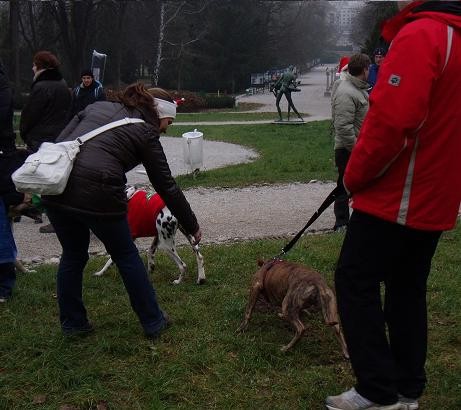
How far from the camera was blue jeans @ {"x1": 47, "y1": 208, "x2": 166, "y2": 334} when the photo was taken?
374 centimetres

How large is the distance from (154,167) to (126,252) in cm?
55

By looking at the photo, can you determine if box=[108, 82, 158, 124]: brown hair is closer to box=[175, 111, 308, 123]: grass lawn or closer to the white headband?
the white headband

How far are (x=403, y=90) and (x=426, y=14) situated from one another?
0.35 metres

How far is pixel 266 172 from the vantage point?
1148 cm

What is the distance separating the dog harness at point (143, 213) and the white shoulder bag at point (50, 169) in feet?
4.88

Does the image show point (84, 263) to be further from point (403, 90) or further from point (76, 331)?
point (403, 90)

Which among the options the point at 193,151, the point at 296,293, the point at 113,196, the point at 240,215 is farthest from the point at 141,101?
the point at 193,151

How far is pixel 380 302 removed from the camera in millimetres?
2949

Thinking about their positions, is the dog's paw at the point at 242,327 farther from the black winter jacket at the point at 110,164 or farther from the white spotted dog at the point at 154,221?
the white spotted dog at the point at 154,221

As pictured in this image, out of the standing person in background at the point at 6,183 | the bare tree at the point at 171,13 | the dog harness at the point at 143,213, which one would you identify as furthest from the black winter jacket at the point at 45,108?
the bare tree at the point at 171,13

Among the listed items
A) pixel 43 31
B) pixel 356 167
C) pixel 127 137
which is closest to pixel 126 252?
pixel 127 137

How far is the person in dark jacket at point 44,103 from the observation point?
22.8 ft

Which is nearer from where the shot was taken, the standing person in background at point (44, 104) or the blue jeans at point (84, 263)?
the blue jeans at point (84, 263)

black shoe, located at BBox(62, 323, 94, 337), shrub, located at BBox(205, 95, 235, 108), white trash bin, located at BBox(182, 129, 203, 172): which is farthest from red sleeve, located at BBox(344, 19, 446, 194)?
shrub, located at BBox(205, 95, 235, 108)
